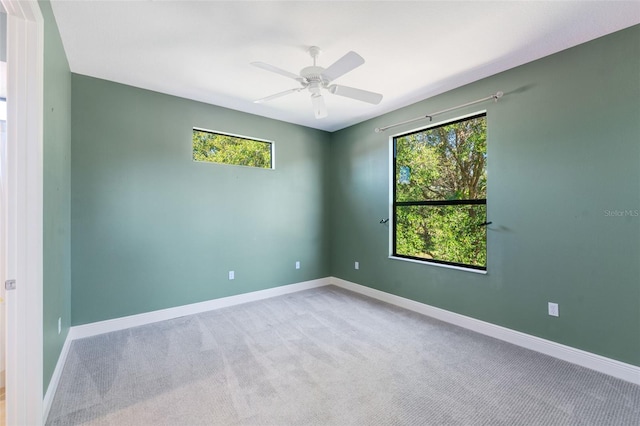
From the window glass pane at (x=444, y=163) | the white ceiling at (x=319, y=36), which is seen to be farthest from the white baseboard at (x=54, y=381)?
the window glass pane at (x=444, y=163)

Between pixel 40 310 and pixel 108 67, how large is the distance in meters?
2.27

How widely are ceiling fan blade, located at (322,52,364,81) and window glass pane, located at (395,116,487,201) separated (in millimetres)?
1806

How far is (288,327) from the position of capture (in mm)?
3111

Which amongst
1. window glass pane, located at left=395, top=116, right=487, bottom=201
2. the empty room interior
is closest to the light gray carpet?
the empty room interior

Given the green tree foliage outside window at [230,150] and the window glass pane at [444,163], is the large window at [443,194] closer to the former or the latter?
the window glass pane at [444,163]

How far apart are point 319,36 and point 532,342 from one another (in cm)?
320

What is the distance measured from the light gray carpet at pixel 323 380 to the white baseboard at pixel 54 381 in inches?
1.6

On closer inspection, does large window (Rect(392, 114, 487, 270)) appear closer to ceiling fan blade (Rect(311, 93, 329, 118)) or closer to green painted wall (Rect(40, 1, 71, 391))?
ceiling fan blade (Rect(311, 93, 329, 118))

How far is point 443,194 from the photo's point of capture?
3.43 m

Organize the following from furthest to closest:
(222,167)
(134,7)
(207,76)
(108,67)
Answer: (222,167) < (207,76) < (108,67) < (134,7)

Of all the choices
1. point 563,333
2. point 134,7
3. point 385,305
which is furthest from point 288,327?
point 134,7

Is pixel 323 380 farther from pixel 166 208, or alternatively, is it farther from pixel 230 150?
pixel 230 150

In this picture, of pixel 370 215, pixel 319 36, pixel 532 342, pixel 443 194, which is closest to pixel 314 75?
pixel 319 36

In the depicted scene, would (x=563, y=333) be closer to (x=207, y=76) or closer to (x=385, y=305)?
(x=385, y=305)
